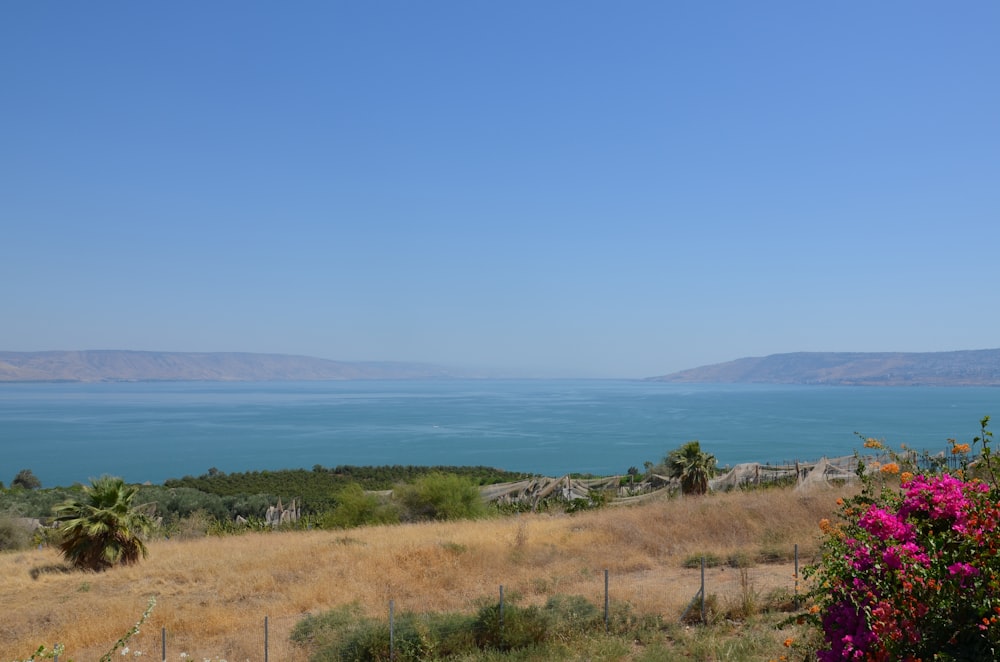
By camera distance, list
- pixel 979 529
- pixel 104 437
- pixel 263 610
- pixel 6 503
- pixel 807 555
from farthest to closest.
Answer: pixel 104 437 → pixel 6 503 → pixel 807 555 → pixel 263 610 → pixel 979 529

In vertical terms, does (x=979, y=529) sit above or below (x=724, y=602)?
above

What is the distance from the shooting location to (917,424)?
440 feet

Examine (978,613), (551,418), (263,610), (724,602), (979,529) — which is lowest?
(551,418)

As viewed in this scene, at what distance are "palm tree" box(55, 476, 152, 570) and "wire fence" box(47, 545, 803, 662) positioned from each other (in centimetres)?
858

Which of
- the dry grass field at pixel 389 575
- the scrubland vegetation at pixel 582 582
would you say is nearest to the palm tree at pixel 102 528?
the scrubland vegetation at pixel 582 582

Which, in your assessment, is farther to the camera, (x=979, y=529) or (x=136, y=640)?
(x=136, y=640)

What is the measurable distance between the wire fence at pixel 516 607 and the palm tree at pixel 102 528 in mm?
8585

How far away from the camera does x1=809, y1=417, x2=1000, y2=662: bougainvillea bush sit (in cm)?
388

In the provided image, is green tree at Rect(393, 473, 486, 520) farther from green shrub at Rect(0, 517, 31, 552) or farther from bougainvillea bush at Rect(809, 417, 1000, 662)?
bougainvillea bush at Rect(809, 417, 1000, 662)

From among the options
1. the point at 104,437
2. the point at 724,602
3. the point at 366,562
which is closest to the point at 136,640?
the point at 366,562

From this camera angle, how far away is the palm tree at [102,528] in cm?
2108

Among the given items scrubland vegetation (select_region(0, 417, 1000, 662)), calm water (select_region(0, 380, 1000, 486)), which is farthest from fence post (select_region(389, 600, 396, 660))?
calm water (select_region(0, 380, 1000, 486))

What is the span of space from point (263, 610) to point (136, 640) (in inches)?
104

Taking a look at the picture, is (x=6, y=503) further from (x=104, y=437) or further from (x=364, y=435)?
(x=104, y=437)
